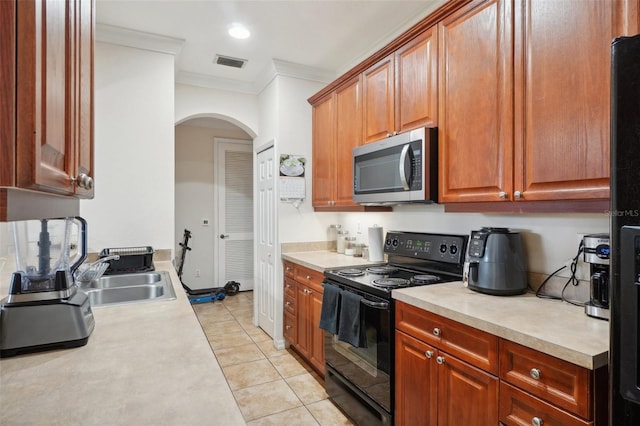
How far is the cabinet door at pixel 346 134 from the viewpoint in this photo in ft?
8.96

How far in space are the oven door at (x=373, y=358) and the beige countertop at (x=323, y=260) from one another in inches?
23.1

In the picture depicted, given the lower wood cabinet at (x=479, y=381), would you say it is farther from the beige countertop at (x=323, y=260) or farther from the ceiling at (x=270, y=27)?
the ceiling at (x=270, y=27)

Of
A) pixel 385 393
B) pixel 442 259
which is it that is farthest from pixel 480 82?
pixel 385 393

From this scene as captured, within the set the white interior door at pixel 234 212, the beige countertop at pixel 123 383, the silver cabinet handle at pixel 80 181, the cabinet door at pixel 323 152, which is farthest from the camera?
the white interior door at pixel 234 212

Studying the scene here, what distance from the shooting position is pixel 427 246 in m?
2.33

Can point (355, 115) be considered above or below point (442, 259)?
above

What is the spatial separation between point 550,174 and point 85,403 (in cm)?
169

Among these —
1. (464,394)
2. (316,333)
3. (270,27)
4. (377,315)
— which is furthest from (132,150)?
(464,394)

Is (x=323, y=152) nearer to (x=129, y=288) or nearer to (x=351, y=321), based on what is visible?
(x=351, y=321)

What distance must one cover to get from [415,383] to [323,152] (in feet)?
6.89

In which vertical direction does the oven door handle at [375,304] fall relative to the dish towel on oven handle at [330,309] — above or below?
above

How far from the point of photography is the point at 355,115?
2.75m

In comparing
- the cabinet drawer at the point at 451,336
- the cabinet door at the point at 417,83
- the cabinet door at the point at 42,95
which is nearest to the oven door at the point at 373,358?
the cabinet drawer at the point at 451,336

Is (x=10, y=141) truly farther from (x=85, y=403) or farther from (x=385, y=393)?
(x=385, y=393)
